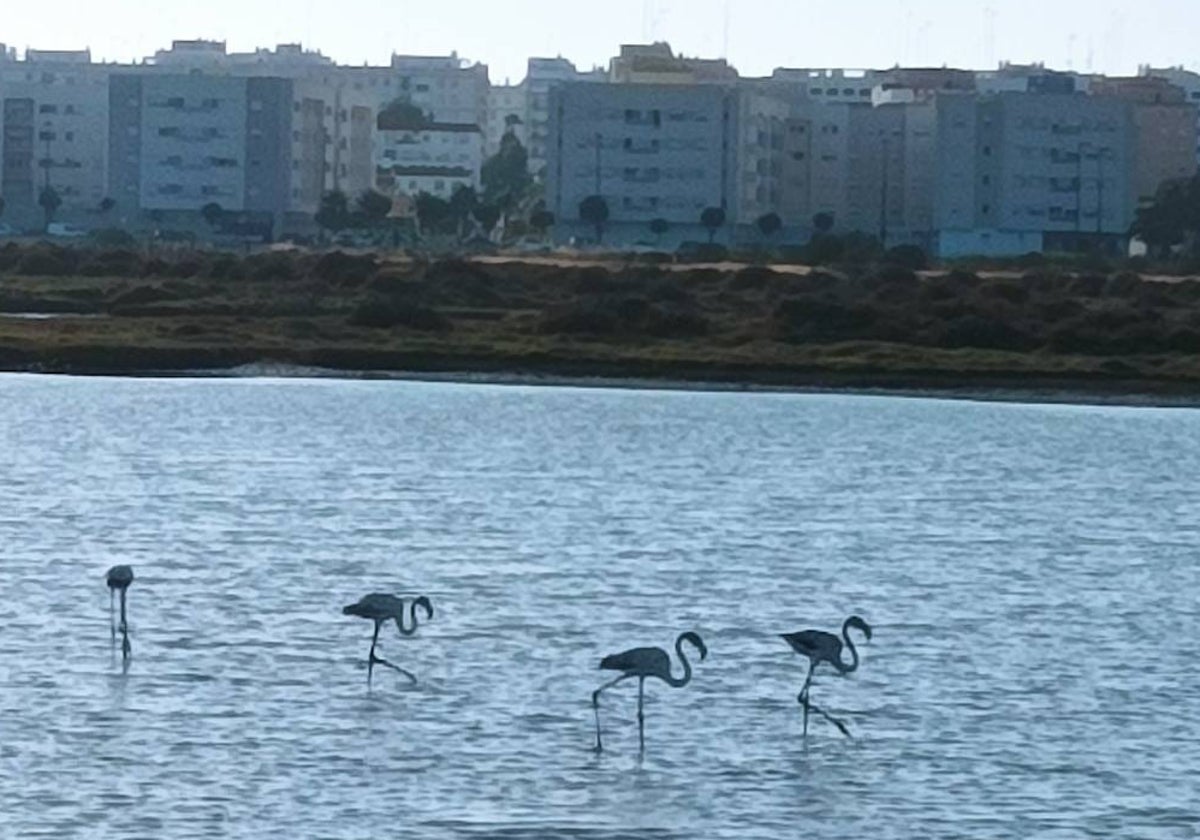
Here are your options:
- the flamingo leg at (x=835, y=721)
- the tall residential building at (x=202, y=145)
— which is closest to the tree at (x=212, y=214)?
the tall residential building at (x=202, y=145)

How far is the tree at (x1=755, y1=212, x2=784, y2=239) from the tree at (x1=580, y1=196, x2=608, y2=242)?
850cm

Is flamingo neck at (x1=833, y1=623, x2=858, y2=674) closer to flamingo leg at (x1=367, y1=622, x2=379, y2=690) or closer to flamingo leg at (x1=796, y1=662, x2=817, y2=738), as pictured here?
flamingo leg at (x1=796, y1=662, x2=817, y2=738)

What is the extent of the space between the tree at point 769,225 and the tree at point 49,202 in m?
39.6

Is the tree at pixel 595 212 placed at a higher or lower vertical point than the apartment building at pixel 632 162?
lower

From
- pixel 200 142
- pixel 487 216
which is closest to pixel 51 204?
pixel 200 142

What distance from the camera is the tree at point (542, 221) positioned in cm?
17438

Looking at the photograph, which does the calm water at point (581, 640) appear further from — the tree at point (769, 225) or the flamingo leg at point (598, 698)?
the tree at point (769, 225)

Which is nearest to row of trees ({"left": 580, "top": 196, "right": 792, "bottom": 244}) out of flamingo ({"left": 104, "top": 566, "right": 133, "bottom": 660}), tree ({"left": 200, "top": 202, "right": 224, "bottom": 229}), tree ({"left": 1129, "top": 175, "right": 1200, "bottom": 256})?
tree ({"left": 1129, "top": 175, "right": 1200, "bottom": 256})

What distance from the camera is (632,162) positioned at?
172m

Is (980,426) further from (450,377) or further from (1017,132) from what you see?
(1017,132)

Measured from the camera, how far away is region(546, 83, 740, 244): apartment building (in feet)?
564

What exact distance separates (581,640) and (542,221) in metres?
144

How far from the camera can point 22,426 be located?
71.3 meters

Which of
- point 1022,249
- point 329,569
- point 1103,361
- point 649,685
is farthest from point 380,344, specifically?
point 1022,249
